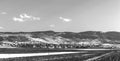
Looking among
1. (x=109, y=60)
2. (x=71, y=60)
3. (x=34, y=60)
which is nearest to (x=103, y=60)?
(x=109, y=60)

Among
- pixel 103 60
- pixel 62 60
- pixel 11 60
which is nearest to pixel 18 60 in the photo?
pixel 11 60

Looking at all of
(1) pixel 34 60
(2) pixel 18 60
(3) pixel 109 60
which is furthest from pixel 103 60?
(2) pixel 18 60

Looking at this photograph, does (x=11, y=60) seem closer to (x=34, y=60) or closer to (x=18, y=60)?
(x=18, y=60)

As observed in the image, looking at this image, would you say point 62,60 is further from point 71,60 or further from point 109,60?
point 109,60

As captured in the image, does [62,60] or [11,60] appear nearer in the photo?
[11,60]

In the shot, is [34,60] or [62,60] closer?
[34,60]

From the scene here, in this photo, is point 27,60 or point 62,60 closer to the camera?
point 27,60

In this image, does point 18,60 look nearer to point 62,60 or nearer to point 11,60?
point 11,60
